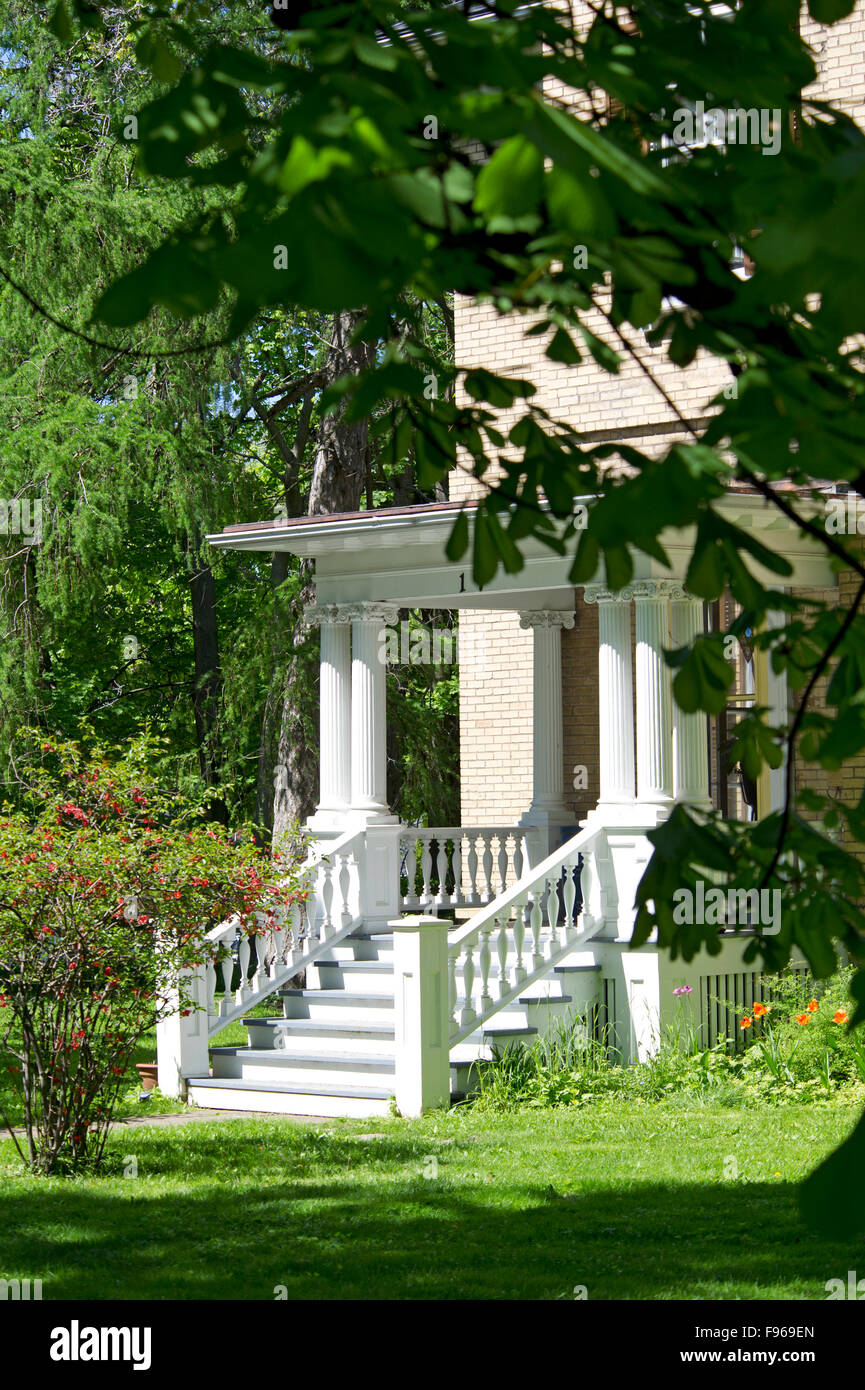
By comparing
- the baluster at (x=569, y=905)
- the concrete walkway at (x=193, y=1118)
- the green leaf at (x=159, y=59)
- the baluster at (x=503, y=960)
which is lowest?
the concrete walkway at (x=193, y=1118)

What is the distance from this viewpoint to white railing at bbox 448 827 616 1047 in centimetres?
1362

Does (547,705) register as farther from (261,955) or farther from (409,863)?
(261,955)

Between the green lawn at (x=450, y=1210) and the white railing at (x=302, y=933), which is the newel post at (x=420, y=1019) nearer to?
the green lawn at (x=450, y=1210)

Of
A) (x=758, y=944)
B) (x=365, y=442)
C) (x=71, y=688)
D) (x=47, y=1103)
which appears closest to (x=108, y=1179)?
(x=47, y=1103)

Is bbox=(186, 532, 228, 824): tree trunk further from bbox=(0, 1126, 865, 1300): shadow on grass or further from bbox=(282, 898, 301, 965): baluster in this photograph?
bbox=(0, 1126, 865, 1300): shadow on grass

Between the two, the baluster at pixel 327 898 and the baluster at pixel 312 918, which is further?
the baluster at pixel 327 898

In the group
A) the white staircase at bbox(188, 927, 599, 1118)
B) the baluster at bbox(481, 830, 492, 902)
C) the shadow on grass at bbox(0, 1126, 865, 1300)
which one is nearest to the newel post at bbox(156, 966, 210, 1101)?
the white staircase at bbox(188, 927, 599, 1118)

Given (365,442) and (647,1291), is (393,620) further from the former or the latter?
(647,1291)

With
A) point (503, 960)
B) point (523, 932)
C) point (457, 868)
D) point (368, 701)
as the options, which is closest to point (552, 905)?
point (523, 932)

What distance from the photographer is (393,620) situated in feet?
54.2

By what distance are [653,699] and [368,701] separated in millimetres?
3233

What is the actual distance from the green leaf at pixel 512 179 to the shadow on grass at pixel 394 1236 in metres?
6.12

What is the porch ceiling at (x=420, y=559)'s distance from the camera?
14.6 meters

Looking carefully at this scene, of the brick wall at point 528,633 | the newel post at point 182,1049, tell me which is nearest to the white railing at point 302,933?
the newel post at point 182,1049
